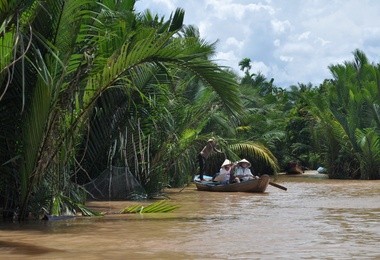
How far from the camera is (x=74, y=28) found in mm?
8977

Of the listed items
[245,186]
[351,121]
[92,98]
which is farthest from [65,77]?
[351,121]

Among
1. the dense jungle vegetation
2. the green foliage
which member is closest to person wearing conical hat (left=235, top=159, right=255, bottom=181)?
the dense jungle vegetation

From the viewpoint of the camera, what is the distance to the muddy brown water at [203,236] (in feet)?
23.1

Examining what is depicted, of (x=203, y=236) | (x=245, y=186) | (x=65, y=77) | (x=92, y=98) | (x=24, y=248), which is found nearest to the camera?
(x=24, y=248)

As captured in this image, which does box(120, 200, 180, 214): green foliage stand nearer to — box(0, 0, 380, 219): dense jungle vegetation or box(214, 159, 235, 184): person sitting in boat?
box(0, 0, 380, 219): dense jungle vegetation

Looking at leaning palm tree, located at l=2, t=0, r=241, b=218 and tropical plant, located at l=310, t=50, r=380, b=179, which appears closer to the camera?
leaning palm tree, located at l=2, t=0, r=241, b=218

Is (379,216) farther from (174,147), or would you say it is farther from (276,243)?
(174,147)

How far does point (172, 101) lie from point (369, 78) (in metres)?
19.5

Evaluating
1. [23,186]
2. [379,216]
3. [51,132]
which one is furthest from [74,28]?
[379,216]

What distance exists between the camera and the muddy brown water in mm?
7055

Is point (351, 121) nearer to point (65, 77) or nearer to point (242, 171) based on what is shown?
point (242, 171)

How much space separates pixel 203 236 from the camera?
8383 mm

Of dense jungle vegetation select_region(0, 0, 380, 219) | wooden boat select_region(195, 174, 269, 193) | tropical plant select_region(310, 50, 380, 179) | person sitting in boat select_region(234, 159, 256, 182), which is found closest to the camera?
dense jungle vegetation select_region(0, 0, 380, 219)

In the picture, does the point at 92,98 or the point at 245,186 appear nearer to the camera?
the point at 92,98
